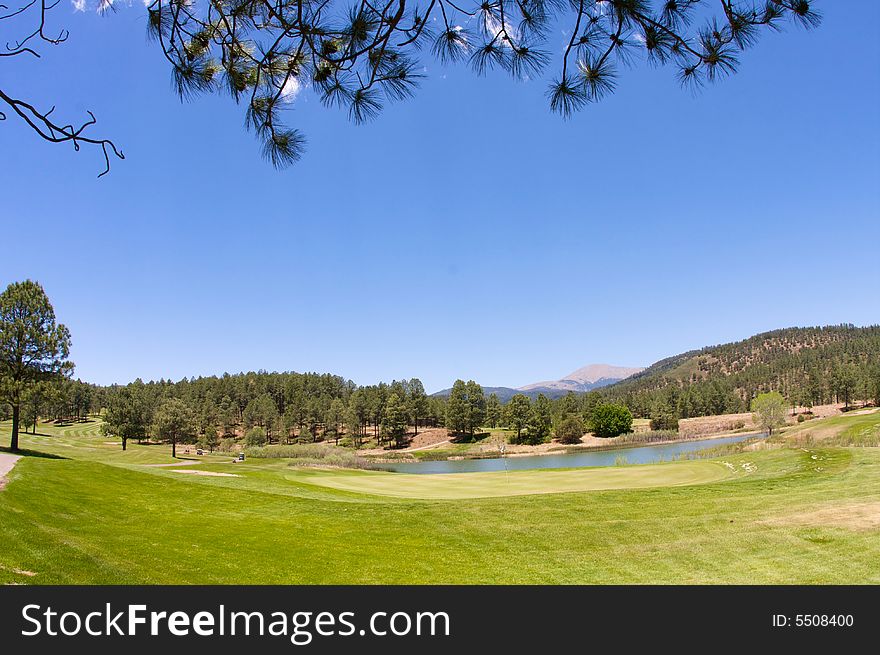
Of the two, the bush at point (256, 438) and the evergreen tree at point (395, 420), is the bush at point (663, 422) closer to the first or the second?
the evergreen tree at point (395, 420)

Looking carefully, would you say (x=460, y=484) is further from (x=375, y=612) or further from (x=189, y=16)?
(x=189, y=16)

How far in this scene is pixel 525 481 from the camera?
831 inches

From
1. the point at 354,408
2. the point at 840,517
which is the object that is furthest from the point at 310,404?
the point at 840,517

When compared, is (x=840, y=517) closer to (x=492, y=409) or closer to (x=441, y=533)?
(x=441, y=533)

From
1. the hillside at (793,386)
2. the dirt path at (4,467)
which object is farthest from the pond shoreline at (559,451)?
the dirt path at (4,467)

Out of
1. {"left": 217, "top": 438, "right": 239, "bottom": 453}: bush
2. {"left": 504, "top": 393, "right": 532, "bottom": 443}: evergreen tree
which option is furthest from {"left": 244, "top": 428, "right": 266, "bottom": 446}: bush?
{"left": 504, "top": 393, "right": 532, "bottom": 443}: evergreen tree

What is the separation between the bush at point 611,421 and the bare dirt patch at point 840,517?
2557 inches

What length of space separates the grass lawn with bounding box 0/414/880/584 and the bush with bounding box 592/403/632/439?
56.9 meters

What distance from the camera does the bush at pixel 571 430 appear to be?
70000 mm

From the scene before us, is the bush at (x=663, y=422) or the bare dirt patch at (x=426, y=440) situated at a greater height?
the bush at (x=663, y=422)

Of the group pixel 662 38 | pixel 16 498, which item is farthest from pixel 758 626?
pixel 16 498

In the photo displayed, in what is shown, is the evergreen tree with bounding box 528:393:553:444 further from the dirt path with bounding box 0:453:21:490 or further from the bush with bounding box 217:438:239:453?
the dirt path with bounding box 0:453:21:490

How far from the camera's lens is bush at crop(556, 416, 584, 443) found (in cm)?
7000

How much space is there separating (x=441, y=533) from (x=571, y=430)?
64222mm
